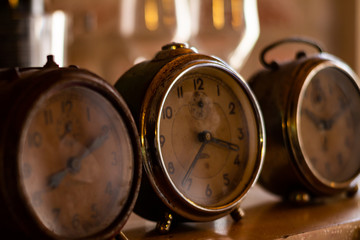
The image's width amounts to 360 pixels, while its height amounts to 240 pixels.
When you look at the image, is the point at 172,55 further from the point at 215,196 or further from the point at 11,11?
the point at 11,11

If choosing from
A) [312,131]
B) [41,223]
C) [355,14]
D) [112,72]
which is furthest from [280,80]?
[355,14]

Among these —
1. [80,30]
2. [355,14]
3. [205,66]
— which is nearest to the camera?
[205,66]

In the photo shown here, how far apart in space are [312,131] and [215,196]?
0.30 metres

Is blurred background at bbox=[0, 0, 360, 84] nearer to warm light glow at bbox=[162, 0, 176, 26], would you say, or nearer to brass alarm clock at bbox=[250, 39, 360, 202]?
warm light glow at bbox=[162, 0, 176, 26]

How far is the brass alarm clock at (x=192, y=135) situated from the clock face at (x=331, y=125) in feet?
0.52

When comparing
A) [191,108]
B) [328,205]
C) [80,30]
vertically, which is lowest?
[328,205]

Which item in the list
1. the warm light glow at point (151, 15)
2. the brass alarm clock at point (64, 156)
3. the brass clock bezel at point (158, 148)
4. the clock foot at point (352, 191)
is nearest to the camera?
the brass alarm clock at point (64, 156)

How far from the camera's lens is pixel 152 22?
1324 millimetres

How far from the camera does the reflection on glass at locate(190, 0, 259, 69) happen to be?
136 cm

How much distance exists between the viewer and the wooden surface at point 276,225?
80 centimetres

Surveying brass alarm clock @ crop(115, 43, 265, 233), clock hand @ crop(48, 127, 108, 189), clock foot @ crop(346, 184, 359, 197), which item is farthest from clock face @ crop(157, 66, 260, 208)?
clock foot @ crop(346, 184, 359, 197)

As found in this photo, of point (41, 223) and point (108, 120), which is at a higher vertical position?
point (108, 120)

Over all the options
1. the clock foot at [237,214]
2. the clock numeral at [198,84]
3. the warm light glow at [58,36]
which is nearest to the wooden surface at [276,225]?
the clock foot at [237,214]

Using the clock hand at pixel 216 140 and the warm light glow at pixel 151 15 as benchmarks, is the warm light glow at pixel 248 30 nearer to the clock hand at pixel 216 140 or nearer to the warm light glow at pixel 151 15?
the warm light glow at pixel 151 15
